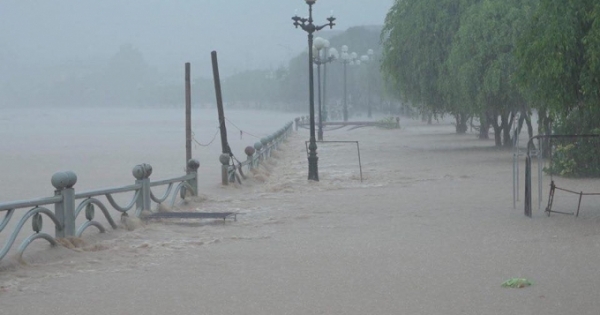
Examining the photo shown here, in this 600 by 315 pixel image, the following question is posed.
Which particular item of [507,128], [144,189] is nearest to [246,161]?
[144,189]

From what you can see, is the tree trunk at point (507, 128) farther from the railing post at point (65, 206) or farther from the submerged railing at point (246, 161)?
the railing post at point (65, 206)

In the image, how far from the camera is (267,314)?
8.62 m

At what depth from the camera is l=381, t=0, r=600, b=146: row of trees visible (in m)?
15.0

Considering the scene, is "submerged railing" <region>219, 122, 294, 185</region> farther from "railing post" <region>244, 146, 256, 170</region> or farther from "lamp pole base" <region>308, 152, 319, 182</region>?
"lamp pole base" <region>308, 152, 319, 182</region>

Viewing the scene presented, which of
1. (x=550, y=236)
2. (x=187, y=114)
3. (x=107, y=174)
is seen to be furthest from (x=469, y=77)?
(x=550, y=236)

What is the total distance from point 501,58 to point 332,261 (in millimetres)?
20164

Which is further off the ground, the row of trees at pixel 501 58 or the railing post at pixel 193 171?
the row of trees at pixel 501 58

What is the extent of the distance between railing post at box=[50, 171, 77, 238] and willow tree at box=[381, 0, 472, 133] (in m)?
24.3

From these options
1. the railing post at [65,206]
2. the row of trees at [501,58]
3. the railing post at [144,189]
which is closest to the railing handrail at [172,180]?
the railing post at [144,189]

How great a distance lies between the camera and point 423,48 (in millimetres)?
Answer: 36906

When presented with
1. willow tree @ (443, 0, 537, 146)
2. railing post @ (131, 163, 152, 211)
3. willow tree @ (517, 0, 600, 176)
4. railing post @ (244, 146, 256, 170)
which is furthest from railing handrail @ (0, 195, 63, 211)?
willow tree @ (443, 0, 537, 146)

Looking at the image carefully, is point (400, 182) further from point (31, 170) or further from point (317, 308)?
point (31, 170)

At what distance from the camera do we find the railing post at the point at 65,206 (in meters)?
12.5

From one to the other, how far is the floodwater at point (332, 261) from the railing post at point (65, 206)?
258mm
